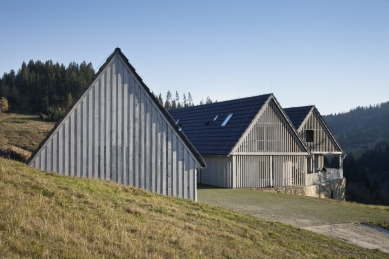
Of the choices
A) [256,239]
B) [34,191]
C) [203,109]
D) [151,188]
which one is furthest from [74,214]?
[203,109]

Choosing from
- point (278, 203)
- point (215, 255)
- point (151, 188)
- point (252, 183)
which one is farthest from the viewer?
point (252, 183)

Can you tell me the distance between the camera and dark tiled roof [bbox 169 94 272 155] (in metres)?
29.1

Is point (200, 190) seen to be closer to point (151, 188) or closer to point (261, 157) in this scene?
point (261, 157)

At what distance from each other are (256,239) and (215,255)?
8.51ft

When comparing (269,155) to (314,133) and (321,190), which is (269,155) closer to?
(321,190)

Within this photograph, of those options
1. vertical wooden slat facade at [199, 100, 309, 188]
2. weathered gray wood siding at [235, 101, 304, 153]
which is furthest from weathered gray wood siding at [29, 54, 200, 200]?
weathered gray wood siding at [235, 101, 304, 153]

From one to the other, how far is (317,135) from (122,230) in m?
32.5

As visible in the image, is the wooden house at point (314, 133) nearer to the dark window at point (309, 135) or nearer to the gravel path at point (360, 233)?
the dark window at point (309, 135)

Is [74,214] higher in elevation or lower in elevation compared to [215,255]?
higher

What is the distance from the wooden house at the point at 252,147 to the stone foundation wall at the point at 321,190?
0.44 m

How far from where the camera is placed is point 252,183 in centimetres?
2908

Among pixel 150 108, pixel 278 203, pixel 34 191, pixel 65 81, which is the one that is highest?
pixel 65 81

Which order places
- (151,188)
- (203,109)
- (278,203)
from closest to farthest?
(151,188) → (278,203) → (203,109)

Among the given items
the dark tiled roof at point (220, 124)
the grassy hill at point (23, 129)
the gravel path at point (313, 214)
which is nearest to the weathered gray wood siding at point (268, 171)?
the dark tiled roof at point (220, 124)
